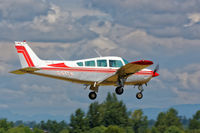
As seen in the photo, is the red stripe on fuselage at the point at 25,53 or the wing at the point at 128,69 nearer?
the wing at the point at 128,69

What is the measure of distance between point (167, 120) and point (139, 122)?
12536 millimetres

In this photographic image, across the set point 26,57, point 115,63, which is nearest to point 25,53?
point 26,57

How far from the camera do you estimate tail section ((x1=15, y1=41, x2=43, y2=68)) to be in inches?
1312

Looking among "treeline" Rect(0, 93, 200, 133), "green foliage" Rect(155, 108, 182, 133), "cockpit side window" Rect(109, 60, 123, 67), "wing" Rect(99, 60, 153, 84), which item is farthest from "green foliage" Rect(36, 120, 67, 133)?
"cockpit side window" Rect(109, 60, 123, 67)

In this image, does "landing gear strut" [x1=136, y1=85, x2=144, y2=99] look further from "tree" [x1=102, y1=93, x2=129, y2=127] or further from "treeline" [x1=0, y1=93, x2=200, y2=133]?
"tree" [x1=102, y1=93, x2=129, y2=127]

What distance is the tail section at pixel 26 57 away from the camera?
33.3 meters

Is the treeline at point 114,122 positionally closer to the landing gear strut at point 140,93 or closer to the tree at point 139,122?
the tree at point 139,122

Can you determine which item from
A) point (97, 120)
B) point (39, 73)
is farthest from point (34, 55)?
point (97, 120)

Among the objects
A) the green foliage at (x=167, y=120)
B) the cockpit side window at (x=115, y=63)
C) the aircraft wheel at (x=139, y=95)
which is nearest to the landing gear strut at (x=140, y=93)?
the aircraft wheel at (x=139, y=95)

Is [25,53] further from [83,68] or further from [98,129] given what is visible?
[98,129]

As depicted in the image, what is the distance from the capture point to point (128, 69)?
3375cm

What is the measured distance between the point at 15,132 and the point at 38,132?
882 centimetres

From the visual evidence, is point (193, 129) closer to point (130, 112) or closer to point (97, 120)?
point (130, 112)

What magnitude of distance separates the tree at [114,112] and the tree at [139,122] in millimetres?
8196
